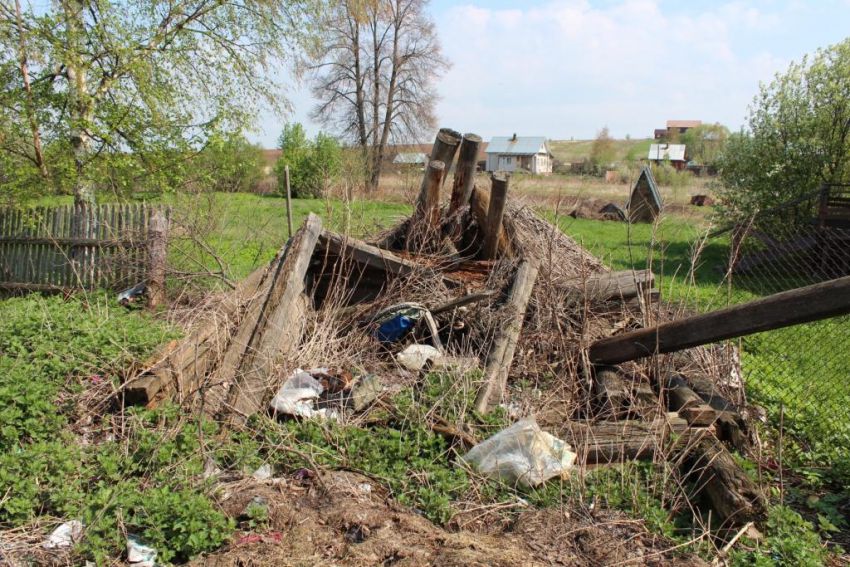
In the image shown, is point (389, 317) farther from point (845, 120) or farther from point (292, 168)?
point (292, 168)

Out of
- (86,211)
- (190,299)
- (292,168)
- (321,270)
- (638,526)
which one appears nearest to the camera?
(638,526)

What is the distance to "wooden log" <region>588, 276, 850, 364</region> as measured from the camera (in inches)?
140

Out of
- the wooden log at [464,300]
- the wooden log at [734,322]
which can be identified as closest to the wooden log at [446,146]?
the wooden log at [464,300]

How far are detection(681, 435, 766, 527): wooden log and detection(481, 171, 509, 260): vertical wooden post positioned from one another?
3139 mm

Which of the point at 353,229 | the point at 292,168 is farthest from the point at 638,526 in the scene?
the point at 292,168

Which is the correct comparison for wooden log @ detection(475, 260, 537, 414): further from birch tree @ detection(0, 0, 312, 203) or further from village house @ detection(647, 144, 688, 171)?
village house @ detection(647, 144, 688, 171)

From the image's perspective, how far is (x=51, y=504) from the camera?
3469 mm

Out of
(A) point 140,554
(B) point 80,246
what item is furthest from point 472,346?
(B) point 80,246

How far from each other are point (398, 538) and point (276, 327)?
90.6 inches

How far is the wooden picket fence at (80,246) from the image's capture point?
803 cm

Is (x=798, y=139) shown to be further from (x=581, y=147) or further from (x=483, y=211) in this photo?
(x=581, y=147)

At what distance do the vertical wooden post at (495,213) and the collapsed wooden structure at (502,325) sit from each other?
0.05 feet

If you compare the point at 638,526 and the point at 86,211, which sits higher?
the point at 86,211

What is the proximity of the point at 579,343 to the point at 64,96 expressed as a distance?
8.52 metres
